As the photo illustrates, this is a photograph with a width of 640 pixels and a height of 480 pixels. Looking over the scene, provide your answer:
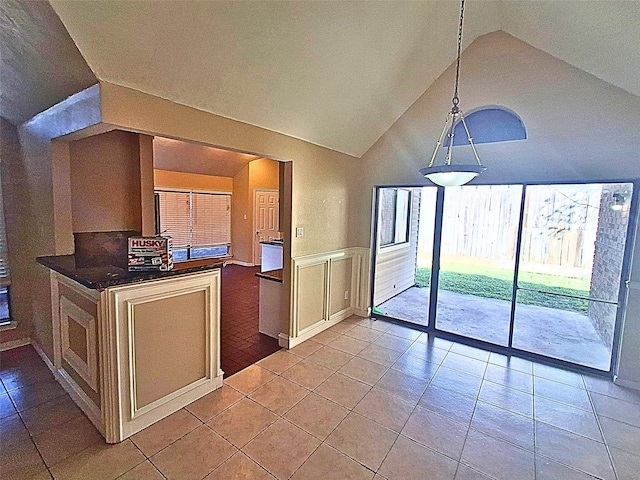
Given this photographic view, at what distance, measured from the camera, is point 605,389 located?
2.83 metres

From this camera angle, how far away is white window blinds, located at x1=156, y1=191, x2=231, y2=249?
23.5 feet

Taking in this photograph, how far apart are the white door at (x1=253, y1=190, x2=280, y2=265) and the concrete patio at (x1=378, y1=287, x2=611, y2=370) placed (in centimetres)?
427

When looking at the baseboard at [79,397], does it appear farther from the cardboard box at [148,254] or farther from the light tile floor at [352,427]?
the cardboard box at [148,254]

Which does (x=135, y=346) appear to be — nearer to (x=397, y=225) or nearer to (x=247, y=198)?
(x=397, y=225)

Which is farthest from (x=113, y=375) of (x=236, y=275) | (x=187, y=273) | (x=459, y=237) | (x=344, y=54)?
(x=236, y=275)

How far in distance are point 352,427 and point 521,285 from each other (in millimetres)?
2570

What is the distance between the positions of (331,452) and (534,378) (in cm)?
226

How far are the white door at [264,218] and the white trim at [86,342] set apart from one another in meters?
5.74

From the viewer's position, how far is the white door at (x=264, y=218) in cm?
817

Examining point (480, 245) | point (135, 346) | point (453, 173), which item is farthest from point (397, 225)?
point (135, 346)

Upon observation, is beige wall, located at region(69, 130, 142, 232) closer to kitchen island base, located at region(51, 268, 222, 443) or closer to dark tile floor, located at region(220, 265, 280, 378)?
kitchen island base, located at region(51, 268, 222, 443)

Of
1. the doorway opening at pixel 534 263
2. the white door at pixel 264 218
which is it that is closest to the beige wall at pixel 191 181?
the white door at pixel 264 218

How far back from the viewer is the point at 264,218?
8328 mm

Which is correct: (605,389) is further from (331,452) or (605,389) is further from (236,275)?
(236,275)
